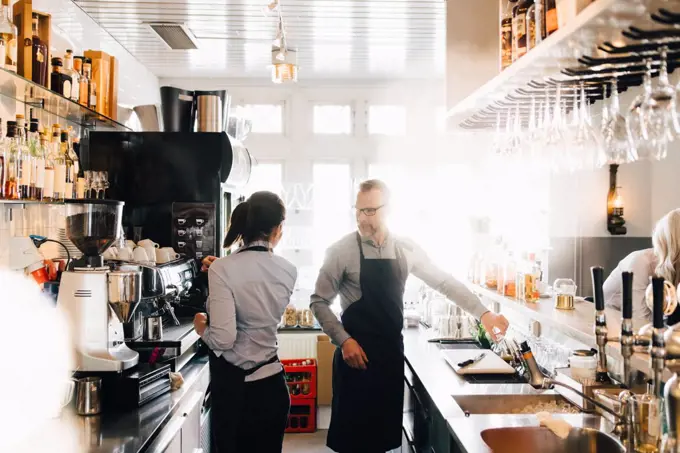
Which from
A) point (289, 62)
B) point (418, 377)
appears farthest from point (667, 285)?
point (289, 62)

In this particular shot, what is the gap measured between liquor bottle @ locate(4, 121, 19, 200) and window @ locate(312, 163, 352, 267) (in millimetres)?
3736

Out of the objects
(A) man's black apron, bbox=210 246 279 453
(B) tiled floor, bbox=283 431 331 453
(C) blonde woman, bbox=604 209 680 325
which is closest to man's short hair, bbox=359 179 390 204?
(A) man's black apron, bbox=210 246 279 453

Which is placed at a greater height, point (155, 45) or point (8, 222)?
point (155, 45)

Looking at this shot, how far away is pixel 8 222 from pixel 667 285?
3.06 metres

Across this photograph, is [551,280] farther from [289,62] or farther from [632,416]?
[632,416]

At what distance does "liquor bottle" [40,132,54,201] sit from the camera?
10.1ft

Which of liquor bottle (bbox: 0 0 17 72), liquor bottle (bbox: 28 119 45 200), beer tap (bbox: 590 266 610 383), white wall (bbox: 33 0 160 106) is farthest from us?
white wall (bbox: 33 0 160 106)

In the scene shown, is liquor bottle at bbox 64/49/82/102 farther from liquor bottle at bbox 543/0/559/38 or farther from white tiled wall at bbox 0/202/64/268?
liquor bottle at bbox 543/0/559/38

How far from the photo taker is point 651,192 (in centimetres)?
425

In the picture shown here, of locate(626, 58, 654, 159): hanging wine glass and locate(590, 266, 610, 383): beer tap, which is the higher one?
locate(626, 58, 654, 159): hanging wine glass

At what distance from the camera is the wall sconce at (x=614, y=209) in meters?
4.68

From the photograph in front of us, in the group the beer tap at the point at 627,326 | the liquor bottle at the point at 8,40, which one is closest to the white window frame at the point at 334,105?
the liquor bottle at the point at 8,40

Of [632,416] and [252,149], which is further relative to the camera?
[252,149]

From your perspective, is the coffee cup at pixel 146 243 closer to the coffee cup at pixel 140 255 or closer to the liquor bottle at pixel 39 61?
the coffee cup at pixel 140 255
